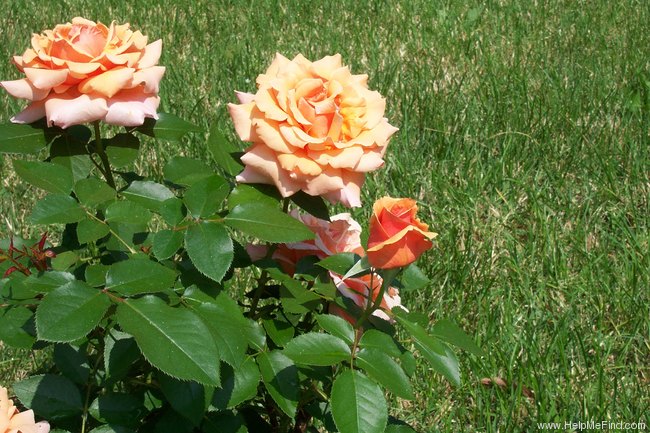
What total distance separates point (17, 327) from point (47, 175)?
227 mm

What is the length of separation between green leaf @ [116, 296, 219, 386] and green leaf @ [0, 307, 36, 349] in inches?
8.1

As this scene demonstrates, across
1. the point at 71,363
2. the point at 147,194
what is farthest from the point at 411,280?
the point at 71,363

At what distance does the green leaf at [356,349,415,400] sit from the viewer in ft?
3.95

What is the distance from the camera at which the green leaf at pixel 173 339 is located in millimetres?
1061

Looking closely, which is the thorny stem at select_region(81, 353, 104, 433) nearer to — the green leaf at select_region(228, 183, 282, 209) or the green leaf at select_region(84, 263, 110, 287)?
the green leaf at select_region(84, 263, 110, 287)

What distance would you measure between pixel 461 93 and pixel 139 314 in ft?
8.85

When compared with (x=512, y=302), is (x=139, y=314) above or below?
above

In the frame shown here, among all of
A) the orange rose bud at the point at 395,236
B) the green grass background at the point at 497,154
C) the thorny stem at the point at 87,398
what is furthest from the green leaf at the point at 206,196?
the green grass background at the point at 497,154

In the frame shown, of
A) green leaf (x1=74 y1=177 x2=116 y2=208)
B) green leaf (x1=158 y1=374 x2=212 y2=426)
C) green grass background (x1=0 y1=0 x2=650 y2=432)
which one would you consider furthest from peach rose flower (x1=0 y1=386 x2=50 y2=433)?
green grass background (x1=0 y1=0 x2=650 y2=432)

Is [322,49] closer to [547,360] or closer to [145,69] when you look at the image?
[547,360]

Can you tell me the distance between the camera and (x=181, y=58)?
406 centimetres

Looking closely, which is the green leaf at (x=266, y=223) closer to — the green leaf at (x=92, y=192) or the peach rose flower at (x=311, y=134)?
the peach rose flower at (x=311, y=134)

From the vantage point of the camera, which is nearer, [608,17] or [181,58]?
[181,58]

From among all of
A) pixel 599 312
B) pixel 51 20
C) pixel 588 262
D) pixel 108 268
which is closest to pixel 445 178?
pixel 588 262
